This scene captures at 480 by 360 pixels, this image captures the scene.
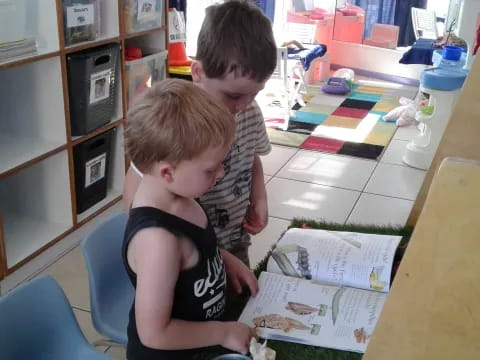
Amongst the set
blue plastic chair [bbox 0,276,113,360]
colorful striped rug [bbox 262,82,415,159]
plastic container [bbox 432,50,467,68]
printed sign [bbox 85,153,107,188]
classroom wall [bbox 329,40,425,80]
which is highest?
plastic container [bbox 432,50,467,68]

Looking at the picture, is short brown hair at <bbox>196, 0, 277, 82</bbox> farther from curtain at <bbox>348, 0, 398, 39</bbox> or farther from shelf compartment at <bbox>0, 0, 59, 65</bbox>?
curtain at <bbox>348, 0, 398, 39</bbox>

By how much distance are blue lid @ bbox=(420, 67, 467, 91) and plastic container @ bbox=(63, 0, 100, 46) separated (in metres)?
1.80

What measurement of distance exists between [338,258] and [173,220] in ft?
1.35

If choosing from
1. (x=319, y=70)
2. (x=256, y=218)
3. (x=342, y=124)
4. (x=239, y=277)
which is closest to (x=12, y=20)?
(x=256, y=218)

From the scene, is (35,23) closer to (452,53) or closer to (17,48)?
(17,48)

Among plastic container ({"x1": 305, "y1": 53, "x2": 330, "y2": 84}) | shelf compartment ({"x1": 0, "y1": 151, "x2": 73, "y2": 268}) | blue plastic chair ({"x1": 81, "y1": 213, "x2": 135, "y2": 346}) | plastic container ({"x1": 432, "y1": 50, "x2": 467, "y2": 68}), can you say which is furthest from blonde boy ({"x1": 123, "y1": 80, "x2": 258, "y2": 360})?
plastic container ({"x1": 305, "y1": 53, "x2": 330, "y2": 84})

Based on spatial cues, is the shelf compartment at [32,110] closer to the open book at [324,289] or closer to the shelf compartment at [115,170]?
the shelf compartment at [115,170]

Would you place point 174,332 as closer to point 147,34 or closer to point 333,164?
point 147,34

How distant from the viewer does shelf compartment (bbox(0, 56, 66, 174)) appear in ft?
7.08

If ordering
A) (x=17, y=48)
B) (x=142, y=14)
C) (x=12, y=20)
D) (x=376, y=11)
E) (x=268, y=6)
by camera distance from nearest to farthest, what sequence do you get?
(x=17, y=48) < (x=12, y=20) < (x=142, y=14) < (x=268, y=6) < (x=376, y=11)

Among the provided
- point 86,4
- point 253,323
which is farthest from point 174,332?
point 86,4

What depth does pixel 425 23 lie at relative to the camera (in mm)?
5164

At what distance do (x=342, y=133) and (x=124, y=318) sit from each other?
2.79 m

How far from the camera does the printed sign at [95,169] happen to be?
245cm
